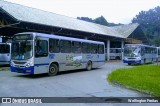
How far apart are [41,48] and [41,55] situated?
1.37 feet

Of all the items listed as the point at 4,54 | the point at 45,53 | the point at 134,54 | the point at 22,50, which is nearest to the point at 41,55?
Result: the point at 45,53

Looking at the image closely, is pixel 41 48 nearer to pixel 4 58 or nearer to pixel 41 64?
pixel 41 64

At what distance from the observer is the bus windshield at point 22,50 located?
14609mm

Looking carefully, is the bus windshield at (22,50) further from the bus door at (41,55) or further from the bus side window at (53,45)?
the bus side window at (53,45)

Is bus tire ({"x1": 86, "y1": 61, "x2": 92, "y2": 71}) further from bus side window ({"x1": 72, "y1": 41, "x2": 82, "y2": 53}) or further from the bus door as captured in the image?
the bus door

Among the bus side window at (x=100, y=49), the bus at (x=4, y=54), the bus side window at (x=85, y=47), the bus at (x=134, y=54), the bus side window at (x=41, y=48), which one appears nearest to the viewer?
the bus side window at (x=41, y=48)

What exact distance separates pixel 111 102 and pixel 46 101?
2.14m

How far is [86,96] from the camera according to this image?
938cm

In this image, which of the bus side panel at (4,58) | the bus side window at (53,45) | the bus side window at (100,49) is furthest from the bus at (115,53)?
the bus side window at (53,45)

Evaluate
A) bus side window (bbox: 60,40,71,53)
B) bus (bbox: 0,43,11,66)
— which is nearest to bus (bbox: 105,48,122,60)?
bus (bbox: 0,43,11,66)

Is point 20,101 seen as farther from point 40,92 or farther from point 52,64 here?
point 52,64

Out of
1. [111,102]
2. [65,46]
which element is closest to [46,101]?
[111,102]

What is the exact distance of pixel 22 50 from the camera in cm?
1481

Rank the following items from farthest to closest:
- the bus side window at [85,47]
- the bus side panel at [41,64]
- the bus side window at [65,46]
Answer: the bus side window at [85,47] < the bus side window at [65,46] < the bus side panel at [41,64]
